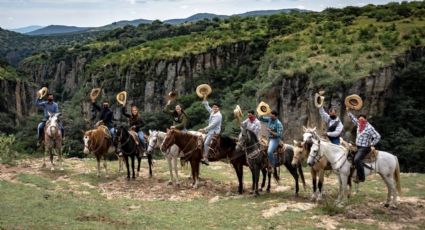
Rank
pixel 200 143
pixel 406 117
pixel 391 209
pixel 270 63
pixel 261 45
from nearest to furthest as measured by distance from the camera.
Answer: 1. pixel 391 209
2. pixel 200 143
3. pixel 406 117
4. pixel 270 63
5. pixel 261 45

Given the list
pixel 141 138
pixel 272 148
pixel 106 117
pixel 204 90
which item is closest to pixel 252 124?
pixel 272 148

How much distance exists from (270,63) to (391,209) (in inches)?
2002

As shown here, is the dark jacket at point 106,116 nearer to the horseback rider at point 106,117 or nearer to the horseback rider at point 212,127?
the horseback rider at point 106,117

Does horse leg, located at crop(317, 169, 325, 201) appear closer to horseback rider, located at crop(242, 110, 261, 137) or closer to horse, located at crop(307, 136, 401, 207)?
horse, located at crop(307, 136, 401, 207)

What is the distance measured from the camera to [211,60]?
83.3 m

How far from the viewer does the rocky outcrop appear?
140 feet

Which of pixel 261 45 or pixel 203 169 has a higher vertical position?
pixel 261 45

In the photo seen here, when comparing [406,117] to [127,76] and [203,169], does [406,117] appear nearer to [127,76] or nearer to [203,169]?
[203,169]

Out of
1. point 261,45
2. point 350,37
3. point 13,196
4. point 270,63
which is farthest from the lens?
point 261,45

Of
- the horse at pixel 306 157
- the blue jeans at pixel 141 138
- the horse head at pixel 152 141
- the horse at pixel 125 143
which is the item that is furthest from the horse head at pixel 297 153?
the blue jeans at pixel 141 138

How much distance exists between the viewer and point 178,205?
13531mm

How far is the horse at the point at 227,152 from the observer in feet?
49.1

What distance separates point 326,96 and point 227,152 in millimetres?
29586

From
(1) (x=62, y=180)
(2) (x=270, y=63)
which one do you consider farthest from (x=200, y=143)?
(2) (x=270, y=63)
